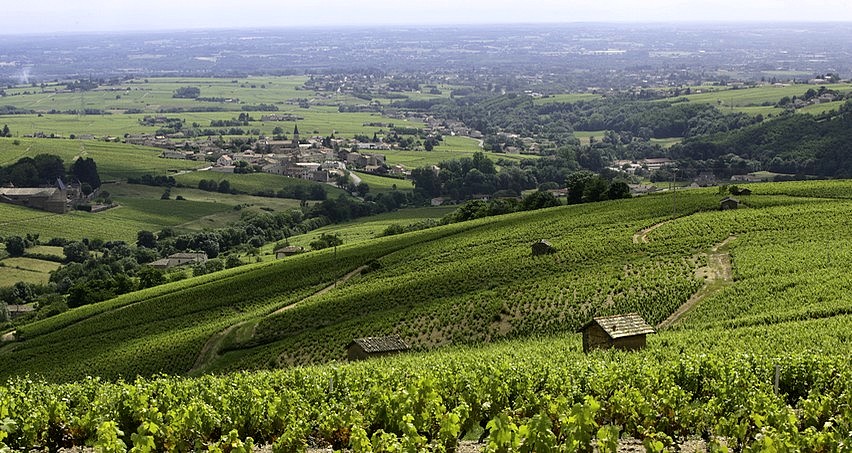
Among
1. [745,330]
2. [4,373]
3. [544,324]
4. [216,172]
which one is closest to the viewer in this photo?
[745,330]

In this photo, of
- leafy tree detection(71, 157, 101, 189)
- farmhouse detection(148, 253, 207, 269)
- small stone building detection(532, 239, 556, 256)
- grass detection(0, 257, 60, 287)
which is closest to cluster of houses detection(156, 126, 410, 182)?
leafy tree detection(71, 157, 101, 189)

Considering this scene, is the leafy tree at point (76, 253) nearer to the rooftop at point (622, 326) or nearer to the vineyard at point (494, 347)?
the vineyard at point (494, 347)

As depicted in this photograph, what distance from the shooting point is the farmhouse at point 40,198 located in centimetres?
13250

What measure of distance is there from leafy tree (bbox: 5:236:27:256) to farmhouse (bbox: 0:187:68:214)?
21.6 meters

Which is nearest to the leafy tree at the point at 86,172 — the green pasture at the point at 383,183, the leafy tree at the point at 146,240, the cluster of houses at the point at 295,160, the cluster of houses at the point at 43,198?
the cluster of houses at the point at 43,198

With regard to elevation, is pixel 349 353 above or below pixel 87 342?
above

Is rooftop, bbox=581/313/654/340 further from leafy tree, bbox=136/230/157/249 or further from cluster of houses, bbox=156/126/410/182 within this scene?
cluster of houses, bbox=156/126/410/182

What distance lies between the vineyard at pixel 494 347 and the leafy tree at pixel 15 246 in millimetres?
38528

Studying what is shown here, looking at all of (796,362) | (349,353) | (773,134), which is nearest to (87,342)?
(349,353)

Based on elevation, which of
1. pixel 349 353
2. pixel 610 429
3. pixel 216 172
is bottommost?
pixel 216 172

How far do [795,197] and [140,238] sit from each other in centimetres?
7785

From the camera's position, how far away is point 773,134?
170625 millimetres

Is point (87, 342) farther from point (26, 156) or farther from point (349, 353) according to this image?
point (26, 156)

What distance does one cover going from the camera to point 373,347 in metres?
44.1
